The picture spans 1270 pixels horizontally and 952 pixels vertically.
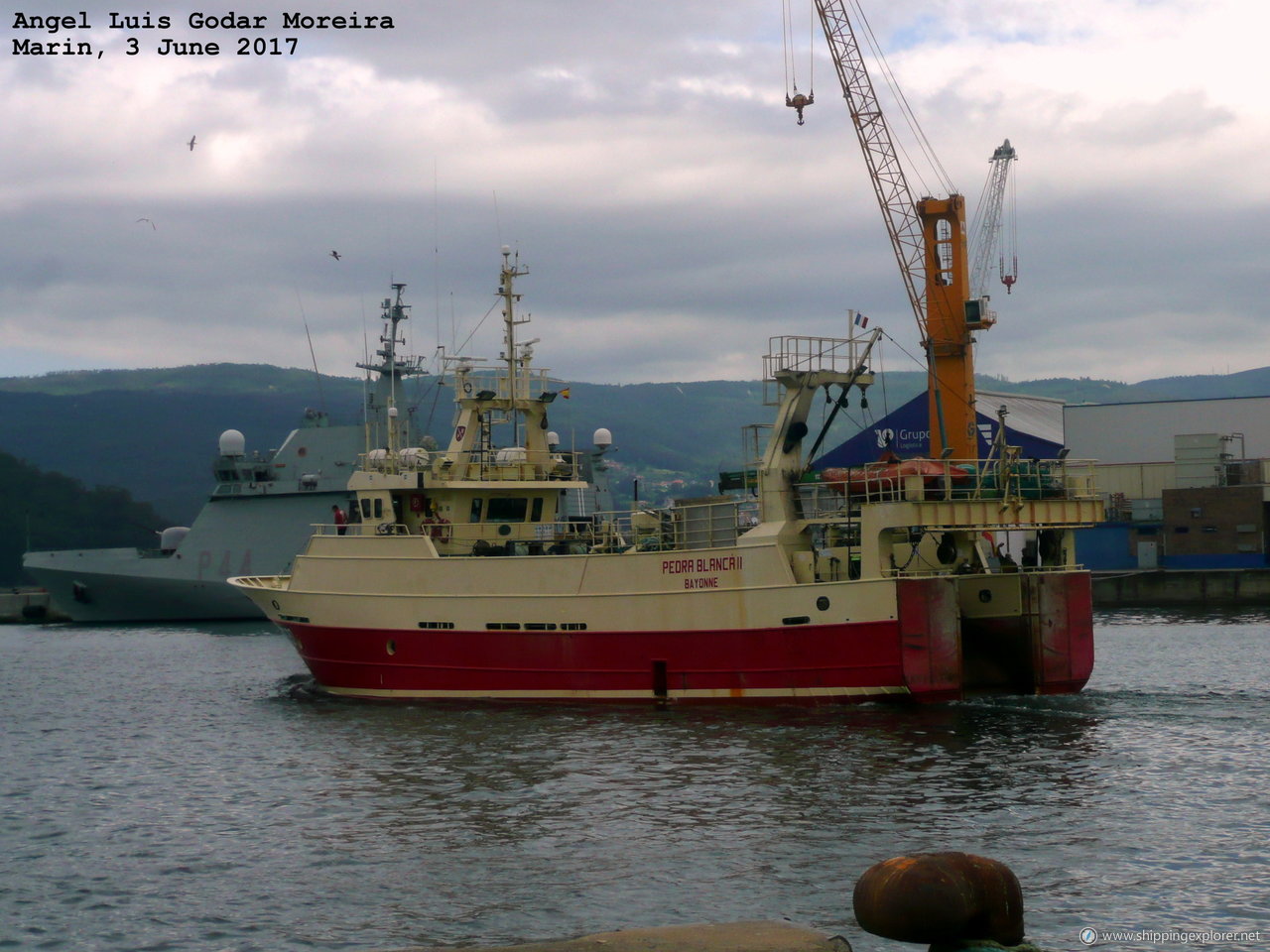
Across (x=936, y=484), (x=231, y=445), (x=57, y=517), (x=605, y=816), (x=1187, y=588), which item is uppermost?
(x=231, y=445)

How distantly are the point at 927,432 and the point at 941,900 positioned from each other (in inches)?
2514

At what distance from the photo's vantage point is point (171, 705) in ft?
105

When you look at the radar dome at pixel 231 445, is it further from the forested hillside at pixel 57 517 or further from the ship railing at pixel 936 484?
the forested hillside at pixel 57 517

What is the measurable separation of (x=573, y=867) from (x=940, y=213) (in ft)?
129

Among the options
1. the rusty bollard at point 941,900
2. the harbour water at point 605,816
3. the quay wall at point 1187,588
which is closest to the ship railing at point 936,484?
the harbour water at point 605,816

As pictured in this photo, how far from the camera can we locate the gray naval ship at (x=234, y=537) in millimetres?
62906

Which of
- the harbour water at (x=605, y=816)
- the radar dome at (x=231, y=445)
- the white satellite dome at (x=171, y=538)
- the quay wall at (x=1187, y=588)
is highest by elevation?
the radar dome at (x=231, y=445)

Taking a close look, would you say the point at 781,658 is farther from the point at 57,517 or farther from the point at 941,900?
the point at 57,517

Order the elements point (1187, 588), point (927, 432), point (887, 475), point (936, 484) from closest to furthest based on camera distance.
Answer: point (887, 475) → point (936, 484) → point (1187, 588) → point (927, 432)

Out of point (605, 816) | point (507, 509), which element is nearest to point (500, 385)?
point (507, 509)

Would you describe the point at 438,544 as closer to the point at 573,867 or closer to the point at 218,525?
the point at 573,867

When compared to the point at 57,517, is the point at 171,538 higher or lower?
lower

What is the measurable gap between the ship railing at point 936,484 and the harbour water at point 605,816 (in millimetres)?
4042

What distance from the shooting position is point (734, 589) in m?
25.9
